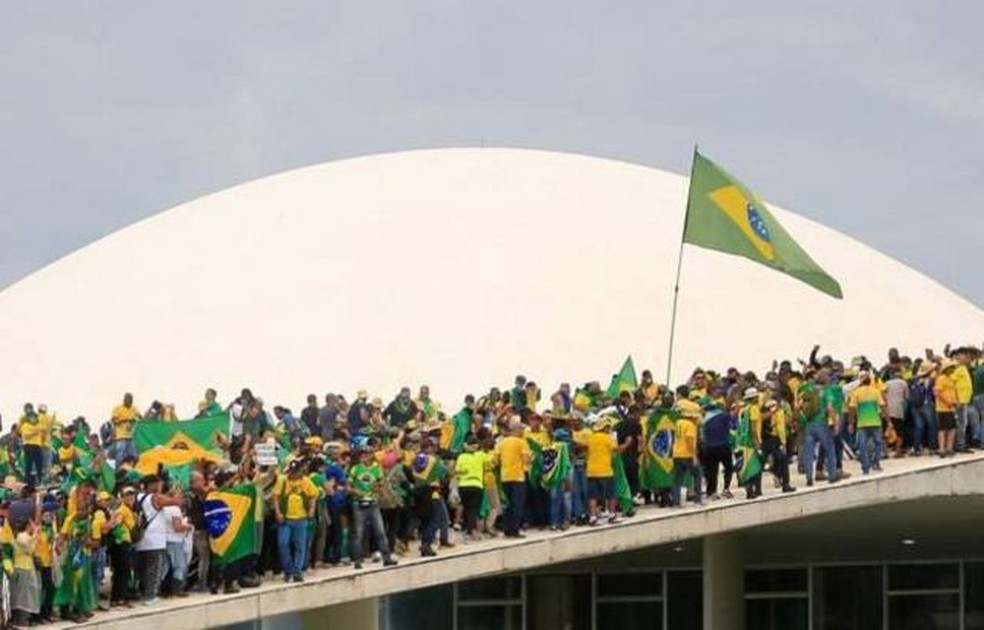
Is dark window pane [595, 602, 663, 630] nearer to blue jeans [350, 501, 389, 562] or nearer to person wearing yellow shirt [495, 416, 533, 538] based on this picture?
person wearing yellow shirt [495, 416, 533, 538]

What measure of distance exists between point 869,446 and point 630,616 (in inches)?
303

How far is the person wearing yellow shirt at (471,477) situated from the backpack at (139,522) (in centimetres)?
322

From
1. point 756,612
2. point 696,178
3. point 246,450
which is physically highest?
point 696,178

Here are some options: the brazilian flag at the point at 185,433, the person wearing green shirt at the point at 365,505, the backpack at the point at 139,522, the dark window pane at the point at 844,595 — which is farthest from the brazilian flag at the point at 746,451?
the dark window pane at the point at 844,595

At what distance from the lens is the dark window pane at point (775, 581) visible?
1228 inches

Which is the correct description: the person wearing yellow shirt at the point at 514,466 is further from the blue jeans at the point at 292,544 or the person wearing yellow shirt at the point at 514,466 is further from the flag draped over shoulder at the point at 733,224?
the flag draped over shoulder at the point at 733,224

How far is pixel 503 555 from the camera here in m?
22.6

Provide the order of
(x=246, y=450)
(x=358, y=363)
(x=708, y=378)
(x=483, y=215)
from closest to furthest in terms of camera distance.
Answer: (x=246, y=450) < (x=708, y=378) < (x=358, y=363) < (x=483, y=215)

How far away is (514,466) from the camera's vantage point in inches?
878

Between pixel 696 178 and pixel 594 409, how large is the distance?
9.28 ft

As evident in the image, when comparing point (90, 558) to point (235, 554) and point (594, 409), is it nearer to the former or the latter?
point (235, 554)

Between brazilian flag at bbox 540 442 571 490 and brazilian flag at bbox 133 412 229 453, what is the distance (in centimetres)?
442

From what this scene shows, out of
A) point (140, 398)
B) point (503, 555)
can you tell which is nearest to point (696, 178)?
point (503, 555)

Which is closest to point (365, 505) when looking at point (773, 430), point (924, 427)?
point (773, 430)
